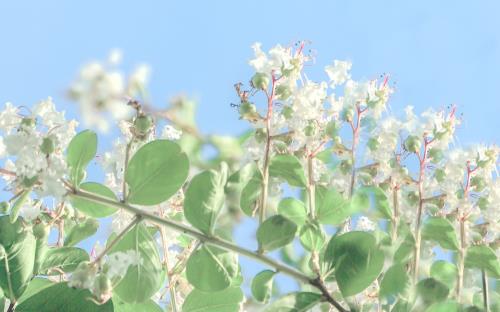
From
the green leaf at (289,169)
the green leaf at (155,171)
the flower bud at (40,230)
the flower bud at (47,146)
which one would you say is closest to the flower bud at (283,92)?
the green leaf at (289,169)

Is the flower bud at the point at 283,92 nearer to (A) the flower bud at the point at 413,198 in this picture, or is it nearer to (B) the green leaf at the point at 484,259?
(A) the flower bud at the point at 413,198

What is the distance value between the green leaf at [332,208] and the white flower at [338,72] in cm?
26

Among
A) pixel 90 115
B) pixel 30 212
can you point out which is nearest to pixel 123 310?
pixel 30 212

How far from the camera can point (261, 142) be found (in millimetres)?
1374

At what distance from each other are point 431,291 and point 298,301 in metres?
0.24

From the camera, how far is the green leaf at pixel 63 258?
1531mm

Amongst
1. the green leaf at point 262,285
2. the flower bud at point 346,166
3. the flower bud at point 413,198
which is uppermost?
the flower bud at point 346,166

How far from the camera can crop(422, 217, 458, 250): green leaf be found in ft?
4.71

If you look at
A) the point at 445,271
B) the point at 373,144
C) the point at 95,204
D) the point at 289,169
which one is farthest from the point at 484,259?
the point at 95,204

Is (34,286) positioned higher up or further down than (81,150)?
further down

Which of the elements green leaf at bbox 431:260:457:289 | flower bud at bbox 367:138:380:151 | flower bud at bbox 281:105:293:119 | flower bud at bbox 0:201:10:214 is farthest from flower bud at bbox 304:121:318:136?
flower bud at bbox 0:201:10:214

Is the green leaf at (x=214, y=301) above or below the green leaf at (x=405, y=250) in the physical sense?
below

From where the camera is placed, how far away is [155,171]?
1.33 metres

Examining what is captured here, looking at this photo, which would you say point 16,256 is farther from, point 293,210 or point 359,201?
point 359,201
